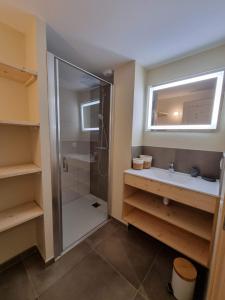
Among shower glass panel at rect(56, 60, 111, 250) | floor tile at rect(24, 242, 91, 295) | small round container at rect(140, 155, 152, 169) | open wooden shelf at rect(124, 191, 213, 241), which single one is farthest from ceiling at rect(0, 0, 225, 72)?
floor tile at rect(24, 242, 91, 295)

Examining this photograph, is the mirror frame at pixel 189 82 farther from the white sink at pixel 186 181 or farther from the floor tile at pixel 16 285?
the floor tile at pixel 16 285

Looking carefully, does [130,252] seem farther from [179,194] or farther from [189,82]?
[189,82]

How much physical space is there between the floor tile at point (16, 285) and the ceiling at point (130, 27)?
2.26 meters

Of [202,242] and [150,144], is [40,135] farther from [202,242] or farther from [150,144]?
[202,242]

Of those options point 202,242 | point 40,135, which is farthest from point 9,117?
point 202,242

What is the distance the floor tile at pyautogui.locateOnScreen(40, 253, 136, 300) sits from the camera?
44.1 inches

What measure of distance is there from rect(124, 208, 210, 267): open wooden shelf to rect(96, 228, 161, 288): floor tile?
0.24m

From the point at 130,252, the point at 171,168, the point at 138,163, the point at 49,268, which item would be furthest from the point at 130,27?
the point at 49,268

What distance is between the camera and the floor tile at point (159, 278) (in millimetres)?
1144

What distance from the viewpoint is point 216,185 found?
4.23 ft

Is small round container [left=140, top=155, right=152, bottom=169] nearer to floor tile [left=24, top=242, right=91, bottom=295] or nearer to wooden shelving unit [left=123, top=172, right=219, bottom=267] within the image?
wooden shelving unit [left=123, top=172, right=219, bottom=267]

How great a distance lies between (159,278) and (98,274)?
23.2 inches

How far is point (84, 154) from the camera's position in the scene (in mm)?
2543

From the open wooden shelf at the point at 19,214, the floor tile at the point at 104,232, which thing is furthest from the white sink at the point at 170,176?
the open wooden shelf at the point at 19,214
